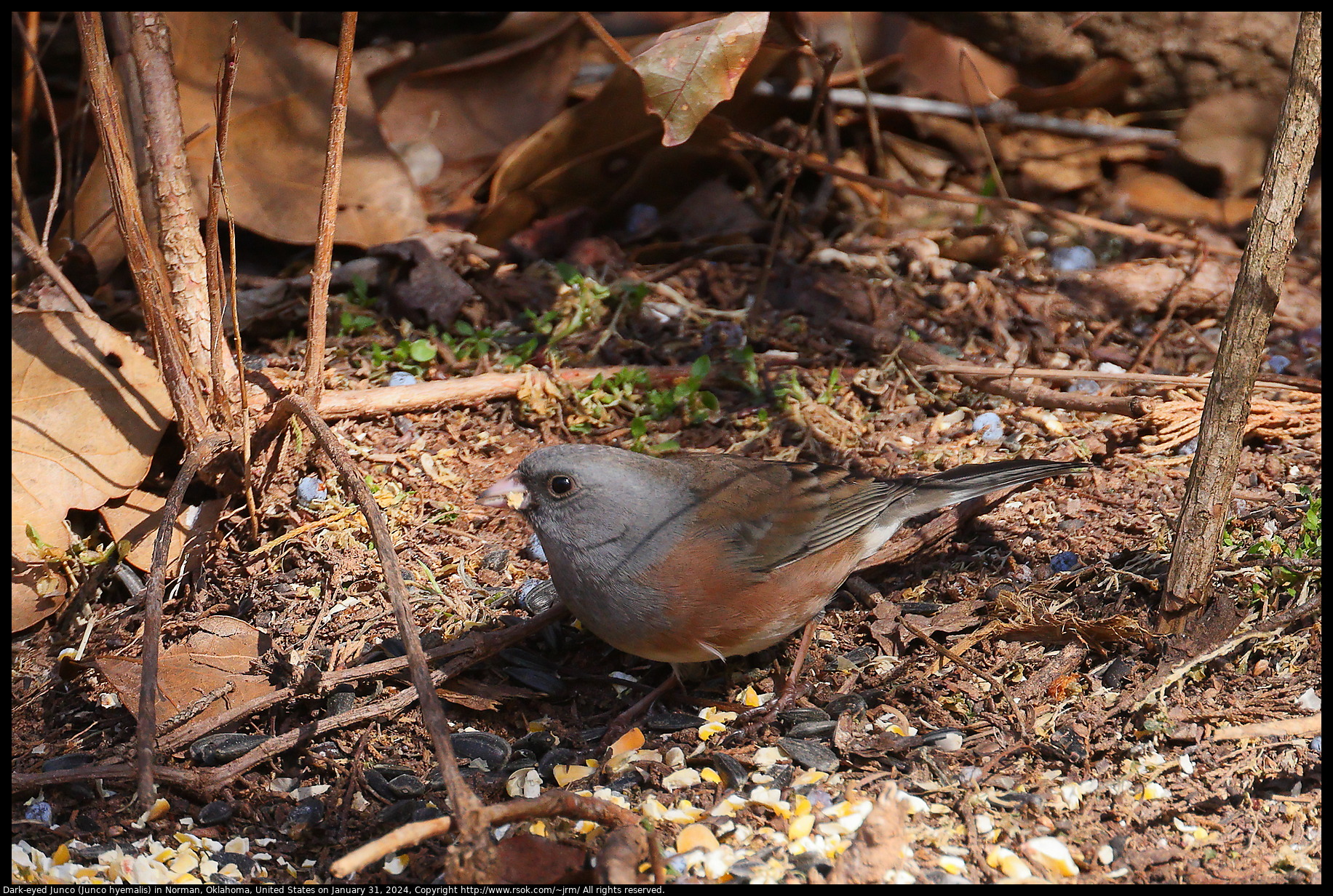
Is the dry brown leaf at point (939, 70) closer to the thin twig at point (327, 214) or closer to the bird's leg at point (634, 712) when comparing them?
the thin twig at point (327, 214)

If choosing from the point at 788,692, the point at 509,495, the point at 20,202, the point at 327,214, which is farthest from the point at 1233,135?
the point at 20,202

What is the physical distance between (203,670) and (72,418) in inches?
35.5

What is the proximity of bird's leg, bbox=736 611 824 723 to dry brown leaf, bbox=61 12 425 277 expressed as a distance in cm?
250

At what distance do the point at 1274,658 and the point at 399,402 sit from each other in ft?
9.17

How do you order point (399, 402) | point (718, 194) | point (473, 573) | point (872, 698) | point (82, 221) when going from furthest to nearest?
point (718, 194)
point (82, 221)
point (399, 402)
point (473, 573)
point (872, 698)

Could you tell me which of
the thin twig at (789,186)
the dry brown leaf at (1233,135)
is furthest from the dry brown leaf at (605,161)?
the dry brown leaf at (1233,135)

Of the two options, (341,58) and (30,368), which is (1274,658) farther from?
(30,368)

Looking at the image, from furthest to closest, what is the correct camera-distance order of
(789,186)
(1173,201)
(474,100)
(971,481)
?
(1173,201)
(474,100)
(789,186)
(971,481)

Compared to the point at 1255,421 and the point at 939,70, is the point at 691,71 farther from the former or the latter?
the point at 939,70

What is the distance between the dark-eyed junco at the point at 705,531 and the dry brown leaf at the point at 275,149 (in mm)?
1824

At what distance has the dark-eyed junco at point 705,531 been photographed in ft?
9.00

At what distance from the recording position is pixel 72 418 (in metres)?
3.06

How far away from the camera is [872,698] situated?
281 centimetres
